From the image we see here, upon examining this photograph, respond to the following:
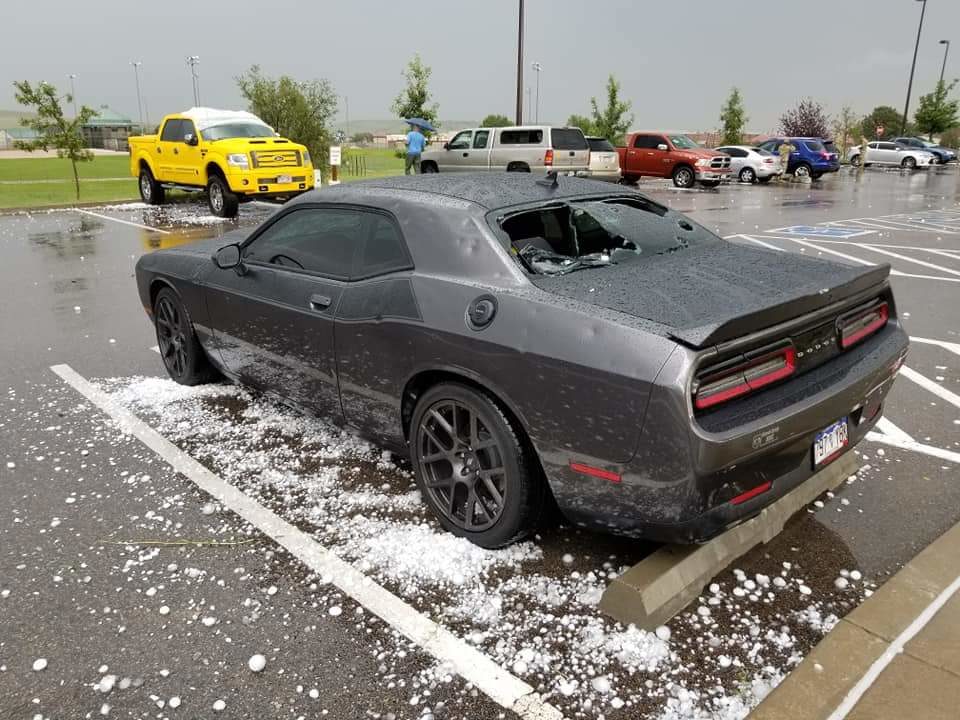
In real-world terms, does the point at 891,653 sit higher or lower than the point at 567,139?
lower

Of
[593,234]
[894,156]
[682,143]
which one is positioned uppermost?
[682,143]

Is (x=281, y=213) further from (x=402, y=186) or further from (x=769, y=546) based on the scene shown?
(x=769, y=546)

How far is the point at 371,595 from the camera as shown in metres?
2.87

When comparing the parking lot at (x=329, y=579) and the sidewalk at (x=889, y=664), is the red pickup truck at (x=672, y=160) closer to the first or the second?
the parking lot at (x=329, y=579)

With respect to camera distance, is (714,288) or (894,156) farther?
(894,156)

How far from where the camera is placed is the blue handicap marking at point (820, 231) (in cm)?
1294

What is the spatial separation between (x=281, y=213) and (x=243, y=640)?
2.40 meters

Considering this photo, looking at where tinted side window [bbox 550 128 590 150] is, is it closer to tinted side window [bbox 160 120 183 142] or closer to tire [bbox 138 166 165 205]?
A: tinted side window [bbox 160 120 183 142]

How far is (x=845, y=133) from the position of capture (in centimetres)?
5706

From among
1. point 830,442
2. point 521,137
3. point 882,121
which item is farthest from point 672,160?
point 882,121

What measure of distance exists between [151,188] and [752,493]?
17.9 m

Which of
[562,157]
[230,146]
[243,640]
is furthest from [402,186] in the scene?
[562,157]

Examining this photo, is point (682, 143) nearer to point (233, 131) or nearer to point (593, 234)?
point (233, 131)

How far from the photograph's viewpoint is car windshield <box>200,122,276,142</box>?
50.0 ft
